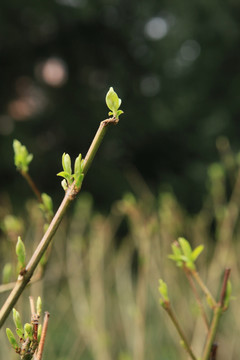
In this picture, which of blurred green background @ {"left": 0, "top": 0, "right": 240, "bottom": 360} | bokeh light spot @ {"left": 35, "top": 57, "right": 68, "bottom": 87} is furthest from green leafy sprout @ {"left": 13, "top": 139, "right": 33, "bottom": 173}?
bokeh light spot @ {"left": 35, "top": 57, "right": 68, "bottom": 87}

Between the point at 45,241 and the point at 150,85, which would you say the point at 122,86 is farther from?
the point at 45,241

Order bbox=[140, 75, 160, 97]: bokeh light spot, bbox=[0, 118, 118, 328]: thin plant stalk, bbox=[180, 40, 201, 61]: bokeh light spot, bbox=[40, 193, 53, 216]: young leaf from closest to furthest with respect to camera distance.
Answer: bbox=[0, 118, 118, 328]: thin plant stalk, bbox=[40, 193, 53, 216]: young leaf, bbox=[140, 75, 160, 97]: bokeh light spot, bbox=[180, 40, 201, 61]: bokeh light spot

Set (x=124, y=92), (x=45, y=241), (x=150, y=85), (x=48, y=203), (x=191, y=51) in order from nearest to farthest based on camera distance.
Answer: (x=45, y=241), (x=48, y=203), (x=124, y=92), (x=150, y=85), (x=191, y=51)

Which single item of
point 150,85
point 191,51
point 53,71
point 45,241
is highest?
point 45,241

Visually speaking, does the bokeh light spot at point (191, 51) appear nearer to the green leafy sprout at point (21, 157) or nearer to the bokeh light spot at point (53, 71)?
the bokeh light spot at point (53, 71)

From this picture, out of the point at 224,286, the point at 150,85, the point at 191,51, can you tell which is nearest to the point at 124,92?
the point at 150,85

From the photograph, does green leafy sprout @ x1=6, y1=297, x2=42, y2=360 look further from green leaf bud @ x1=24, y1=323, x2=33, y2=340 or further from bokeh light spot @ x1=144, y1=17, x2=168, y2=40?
bokeh light spot @ x1=144, y1=17, x2=168, y2=40

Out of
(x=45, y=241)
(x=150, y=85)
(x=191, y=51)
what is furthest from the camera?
(x=191, y=51)

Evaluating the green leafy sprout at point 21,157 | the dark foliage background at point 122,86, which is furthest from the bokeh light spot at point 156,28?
the green leafy sprout at point 21,157

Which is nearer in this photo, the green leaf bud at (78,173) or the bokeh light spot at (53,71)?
the green leaf bud at (78,173)
